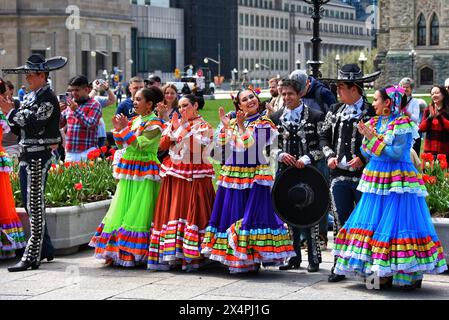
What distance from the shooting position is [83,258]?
10961mm

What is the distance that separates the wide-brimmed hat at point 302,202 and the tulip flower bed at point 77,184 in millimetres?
2735

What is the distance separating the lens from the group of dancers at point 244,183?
877cm

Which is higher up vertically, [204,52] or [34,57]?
[204,52]

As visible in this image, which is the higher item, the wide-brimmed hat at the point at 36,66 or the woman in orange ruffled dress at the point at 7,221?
the wide-brimmed hat at the point at 36,66

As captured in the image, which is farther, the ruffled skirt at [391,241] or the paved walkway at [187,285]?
the paved walkway at [187,285]

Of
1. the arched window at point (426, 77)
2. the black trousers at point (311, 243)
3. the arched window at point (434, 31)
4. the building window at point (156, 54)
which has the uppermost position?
the building window at point (156, 54)

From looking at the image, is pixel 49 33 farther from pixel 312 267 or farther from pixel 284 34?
pixel 284 34

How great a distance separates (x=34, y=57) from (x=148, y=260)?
2468 millimetres

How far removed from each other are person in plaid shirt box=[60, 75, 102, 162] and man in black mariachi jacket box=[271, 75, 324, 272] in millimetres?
3383

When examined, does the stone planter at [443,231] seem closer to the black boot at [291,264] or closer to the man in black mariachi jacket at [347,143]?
the man in black mariachi jacket at [347,143]

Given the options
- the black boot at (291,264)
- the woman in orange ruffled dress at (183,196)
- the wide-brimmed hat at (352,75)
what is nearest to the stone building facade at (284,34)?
the woman in orange ruffled dress at (183,196)

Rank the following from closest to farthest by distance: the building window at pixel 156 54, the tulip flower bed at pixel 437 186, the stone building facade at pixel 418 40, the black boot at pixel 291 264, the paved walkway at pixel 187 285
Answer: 1. the paved walkway at pixel 187 285
2. the black boot at pixel 291 264
3. the tulip flower bed at pixel 437 186
4. the stone building facade at pixel 418 40
5. the building window at pixel 156 54
